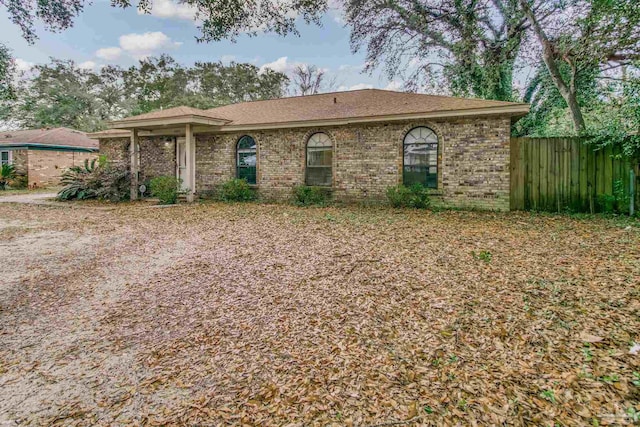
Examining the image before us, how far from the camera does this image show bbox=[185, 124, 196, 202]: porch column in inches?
511

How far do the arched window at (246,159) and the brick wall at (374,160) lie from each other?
0.71 ft

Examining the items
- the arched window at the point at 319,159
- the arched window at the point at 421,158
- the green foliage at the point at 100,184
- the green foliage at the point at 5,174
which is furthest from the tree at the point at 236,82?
the arched window at the point at 421,158

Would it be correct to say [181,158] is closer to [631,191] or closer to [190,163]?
[190,163]

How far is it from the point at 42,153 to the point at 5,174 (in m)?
2.24

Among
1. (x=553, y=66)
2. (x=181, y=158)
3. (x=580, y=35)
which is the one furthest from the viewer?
(x=181, y=158)

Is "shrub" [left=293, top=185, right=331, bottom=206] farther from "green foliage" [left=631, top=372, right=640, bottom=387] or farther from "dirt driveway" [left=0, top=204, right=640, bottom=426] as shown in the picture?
"green foliage" [left=631, top=372, right=640, bottom=387]

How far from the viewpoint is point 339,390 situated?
2.48 m

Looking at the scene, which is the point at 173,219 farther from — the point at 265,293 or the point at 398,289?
the point at 398,289

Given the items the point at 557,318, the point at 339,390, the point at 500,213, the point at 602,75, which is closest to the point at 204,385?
the point at 339,390

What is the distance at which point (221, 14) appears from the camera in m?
6.48

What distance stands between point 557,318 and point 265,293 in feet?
9.29

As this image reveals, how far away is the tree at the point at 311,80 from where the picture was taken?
101 feet

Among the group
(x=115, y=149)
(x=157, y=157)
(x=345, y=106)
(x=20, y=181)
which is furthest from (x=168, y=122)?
(x=20, y=181)

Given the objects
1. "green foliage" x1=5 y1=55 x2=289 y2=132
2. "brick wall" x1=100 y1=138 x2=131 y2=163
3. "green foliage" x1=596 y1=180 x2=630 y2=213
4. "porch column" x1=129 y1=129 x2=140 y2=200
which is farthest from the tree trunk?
"green foliage" x1=5 y1=55 x2=289 y2=132
